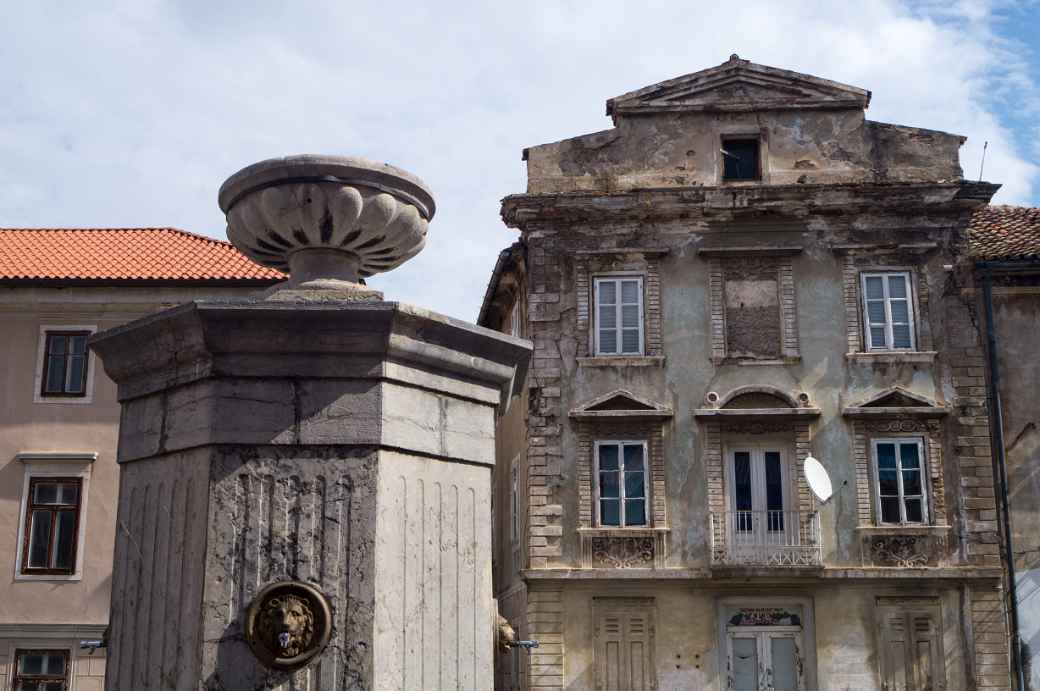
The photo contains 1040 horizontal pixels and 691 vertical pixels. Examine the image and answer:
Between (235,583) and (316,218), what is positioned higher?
(316,218)

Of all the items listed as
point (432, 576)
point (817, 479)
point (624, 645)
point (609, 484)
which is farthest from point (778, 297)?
point (432, 576)

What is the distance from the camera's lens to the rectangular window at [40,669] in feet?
66.8

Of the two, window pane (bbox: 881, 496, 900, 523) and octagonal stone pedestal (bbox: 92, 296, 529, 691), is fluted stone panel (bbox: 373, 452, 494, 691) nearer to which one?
octagonal stone pedestal (bbox: 92, 296, 529, 691)

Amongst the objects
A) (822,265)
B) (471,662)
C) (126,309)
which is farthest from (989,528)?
(471,662)

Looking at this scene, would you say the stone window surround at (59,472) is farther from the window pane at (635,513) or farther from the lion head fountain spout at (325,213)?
the lion head fountain spout at (325,213)

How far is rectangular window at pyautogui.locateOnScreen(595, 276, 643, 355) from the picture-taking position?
23.0 metres

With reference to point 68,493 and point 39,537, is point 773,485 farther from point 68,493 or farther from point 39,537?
point 39,537

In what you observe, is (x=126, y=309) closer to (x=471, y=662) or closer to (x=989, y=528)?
(x=989, y=528)

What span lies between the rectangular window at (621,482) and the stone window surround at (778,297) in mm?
2344

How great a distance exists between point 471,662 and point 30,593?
17658mm

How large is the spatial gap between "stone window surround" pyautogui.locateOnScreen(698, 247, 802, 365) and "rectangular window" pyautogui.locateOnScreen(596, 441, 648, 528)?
234cm

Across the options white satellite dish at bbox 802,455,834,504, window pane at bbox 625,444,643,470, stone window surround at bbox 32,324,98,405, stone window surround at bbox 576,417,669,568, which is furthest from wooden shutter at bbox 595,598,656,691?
stone window surround at bbox 32,324,98,405

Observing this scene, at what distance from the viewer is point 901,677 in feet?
69.9

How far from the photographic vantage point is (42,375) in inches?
865
